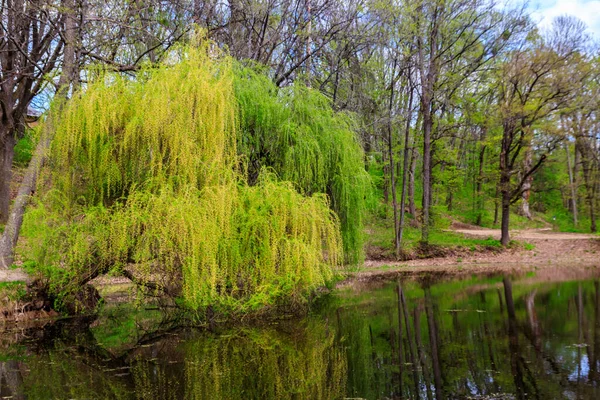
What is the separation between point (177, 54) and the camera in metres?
11.3

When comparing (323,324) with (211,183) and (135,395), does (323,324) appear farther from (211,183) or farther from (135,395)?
(135,395)

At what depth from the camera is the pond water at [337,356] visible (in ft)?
21.2

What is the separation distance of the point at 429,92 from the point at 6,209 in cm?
1702

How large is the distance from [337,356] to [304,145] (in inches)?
215

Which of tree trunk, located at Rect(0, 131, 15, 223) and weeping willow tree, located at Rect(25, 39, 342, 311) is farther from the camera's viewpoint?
tree trunk, located at Rect(0, 131, 15, 223)

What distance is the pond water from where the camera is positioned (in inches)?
254

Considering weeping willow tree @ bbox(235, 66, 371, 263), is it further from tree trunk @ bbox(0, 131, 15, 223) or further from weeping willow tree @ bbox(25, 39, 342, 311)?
tree trunk @ bbox(0, 131, 15, 223)

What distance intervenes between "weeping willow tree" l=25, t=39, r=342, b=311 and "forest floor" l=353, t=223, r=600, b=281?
7.70 m

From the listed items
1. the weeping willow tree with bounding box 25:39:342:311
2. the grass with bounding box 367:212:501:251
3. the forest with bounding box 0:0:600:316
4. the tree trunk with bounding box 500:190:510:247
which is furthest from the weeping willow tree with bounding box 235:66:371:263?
the tree trunk with bounding box 500:190:510:247

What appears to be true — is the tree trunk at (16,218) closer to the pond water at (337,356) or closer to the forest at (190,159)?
the forest at (190,159)

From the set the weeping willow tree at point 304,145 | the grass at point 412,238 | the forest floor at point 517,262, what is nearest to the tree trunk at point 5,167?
the weeping willow tree at point 304,145

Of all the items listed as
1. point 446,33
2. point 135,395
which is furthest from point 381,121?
point 135,395

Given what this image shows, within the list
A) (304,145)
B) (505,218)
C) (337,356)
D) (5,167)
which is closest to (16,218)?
(304,145)

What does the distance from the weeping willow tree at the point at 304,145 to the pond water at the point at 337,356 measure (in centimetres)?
259
